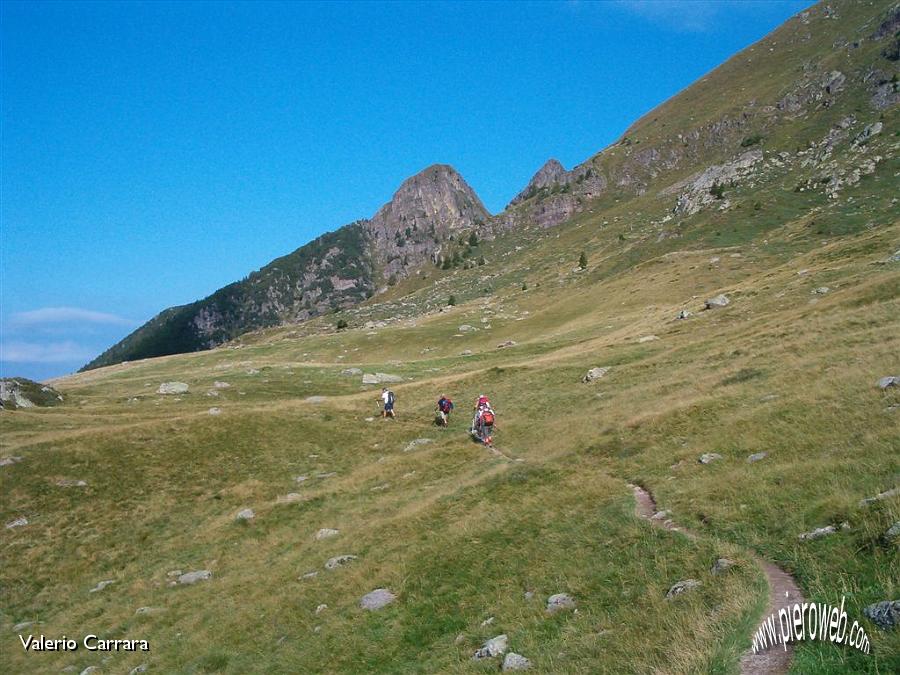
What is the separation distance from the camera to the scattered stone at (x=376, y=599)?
18.2 metres

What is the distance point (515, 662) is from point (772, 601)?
535cm

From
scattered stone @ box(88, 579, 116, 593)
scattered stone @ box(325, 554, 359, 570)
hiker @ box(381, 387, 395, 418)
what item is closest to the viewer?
scattered stone @ box(325, 554, 359, 570)

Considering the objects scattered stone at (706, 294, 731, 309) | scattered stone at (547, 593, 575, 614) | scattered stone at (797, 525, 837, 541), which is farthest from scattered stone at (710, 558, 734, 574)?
scattered stone at (706, 294, 731, 309)

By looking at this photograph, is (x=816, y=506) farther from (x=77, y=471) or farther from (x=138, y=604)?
(x=77, y=471)

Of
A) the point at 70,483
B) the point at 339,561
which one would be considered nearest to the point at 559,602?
the point at 339,561

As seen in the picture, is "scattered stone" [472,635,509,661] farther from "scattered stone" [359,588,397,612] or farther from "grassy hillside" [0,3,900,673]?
"scattered stone" [359,588,397,612]

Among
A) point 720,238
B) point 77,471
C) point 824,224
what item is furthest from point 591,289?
point 77,471

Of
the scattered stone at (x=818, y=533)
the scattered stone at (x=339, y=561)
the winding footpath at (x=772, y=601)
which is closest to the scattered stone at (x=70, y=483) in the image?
the scattered stone at (x=339, y=561)

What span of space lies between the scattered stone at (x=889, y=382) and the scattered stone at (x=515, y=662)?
1841cm

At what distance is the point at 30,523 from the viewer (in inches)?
1339

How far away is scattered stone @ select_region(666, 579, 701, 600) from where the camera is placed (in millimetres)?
12491

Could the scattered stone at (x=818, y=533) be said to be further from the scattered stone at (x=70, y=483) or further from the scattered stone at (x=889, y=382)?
the scattered stone at (x=70, y=483)

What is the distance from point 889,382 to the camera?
2197 cm

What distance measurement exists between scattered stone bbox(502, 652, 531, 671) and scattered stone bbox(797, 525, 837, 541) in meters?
6.88
